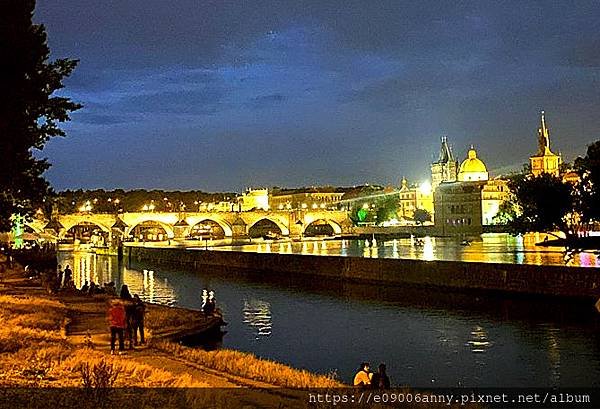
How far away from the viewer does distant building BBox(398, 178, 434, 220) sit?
188 m

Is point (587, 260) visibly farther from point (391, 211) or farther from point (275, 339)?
point (391, 211)

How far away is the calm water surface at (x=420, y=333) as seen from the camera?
2314 cm

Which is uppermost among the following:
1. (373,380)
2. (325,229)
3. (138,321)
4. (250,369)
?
(325,229)

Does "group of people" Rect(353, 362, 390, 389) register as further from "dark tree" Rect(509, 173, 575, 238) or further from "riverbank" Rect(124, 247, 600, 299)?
"dark tree" Rect(509, 173, 575, 238)

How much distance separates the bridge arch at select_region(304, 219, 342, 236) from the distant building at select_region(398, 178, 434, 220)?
19.5m

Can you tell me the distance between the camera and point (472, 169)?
520 ft

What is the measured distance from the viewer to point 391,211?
17188 centimetres

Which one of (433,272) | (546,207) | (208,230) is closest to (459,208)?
(208,230)

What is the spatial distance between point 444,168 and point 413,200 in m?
11.1

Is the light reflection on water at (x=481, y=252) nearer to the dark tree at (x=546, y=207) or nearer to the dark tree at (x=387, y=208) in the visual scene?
the dark tree at (x=546, y=207)

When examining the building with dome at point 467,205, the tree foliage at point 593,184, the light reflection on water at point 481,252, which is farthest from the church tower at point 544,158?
the tree foliage at point 593,184

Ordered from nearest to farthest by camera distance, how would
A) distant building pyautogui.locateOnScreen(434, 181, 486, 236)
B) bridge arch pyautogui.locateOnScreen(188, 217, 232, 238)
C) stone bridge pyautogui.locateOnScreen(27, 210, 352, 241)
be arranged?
stone bridge pyautogui.locateOnScreen(27, 210, 352, 241) < distant building pyautogui.locateOnScreen(434, 181, 486, 236) < bridge arch pyautogui.locateOnScreen(188, 217, 232, 238)

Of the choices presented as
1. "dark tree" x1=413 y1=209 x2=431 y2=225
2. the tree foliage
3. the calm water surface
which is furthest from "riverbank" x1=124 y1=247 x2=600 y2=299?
"dark tree" x1=413 y1=209 x2=431 y2=225

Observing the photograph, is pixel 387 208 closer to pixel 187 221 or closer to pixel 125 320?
pixel 187 221
